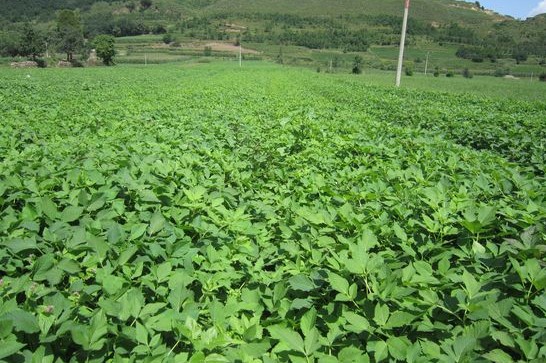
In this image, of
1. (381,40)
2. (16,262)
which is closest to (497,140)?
(16,262)

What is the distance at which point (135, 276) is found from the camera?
1915 mm

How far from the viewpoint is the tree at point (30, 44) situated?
266 ft

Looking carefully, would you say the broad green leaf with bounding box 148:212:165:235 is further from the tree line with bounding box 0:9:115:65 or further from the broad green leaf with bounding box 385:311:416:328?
the tree line with bounding box 0:9:115:65

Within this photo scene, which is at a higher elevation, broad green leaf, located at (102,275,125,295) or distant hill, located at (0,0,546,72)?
distant hill, located at (0,0,546,72)

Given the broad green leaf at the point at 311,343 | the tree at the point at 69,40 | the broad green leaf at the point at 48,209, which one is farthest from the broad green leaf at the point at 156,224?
the tree at the point at 69,40

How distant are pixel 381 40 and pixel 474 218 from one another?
143 metres

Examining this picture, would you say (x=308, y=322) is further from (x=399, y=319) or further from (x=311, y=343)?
(x=399, y=319)

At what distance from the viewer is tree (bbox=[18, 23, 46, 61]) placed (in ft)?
266

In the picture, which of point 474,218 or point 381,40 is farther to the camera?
point 381,40

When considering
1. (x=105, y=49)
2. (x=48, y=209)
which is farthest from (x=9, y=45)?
(x=48, y=209)

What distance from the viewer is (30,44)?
81.5 metres

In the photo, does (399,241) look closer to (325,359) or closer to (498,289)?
(498,289)

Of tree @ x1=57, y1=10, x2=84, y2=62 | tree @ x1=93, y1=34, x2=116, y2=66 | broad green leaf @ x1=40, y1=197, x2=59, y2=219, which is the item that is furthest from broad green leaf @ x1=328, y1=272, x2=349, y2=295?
tree @ x1=57, y1=10, x2=84, y2=62

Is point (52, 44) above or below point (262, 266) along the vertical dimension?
above
